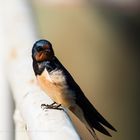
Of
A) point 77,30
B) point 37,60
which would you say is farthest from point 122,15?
point 37,60

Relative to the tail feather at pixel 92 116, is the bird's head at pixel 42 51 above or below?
above

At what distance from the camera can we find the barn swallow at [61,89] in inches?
51.4

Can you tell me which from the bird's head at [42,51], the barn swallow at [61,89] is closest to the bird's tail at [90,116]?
the barn swallow at [61,89]

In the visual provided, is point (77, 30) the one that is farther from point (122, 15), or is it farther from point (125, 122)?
point (125, 122)

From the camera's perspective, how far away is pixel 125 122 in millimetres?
1349

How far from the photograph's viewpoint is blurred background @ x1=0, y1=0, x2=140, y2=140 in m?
1.35

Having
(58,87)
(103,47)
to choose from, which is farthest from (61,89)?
(103,47)

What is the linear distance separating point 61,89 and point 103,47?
125 mm

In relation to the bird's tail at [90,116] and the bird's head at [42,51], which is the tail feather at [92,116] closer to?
the bird's tail at [90,116]

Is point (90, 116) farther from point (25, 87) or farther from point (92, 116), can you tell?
point (25, 87)

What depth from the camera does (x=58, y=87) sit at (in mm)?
1305

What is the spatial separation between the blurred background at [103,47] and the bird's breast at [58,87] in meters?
0.04

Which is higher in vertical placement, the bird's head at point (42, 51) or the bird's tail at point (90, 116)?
the bird's head at point (42, 51)

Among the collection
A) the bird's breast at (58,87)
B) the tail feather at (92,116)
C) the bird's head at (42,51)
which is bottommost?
the tail feather at (92,116)
